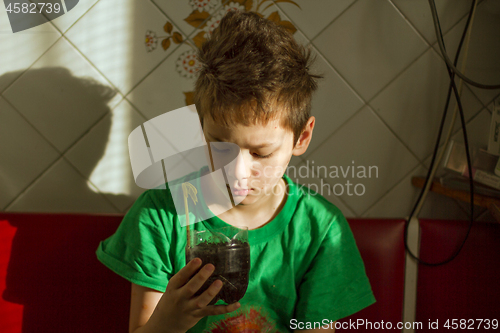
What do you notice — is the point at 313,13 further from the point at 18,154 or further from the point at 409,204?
the point at 18,154

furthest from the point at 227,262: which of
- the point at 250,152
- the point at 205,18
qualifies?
the point at 205,18

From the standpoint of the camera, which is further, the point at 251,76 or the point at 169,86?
the point at 169,86

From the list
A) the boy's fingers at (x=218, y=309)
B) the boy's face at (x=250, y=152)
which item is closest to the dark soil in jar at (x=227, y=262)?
the boy's fingers at (x=218, y=309)

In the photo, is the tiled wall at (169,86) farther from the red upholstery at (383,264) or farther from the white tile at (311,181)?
the red upholstery at (383,264)

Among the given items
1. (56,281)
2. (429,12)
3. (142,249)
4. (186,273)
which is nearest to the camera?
(186,273)

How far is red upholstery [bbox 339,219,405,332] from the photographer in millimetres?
944

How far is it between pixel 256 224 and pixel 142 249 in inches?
10.1

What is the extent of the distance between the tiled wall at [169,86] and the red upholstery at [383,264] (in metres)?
0.19

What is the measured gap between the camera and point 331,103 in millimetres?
1033

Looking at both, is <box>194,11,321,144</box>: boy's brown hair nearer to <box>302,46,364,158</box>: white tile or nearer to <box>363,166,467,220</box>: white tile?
<box>302,46,364,158</box>: white tile

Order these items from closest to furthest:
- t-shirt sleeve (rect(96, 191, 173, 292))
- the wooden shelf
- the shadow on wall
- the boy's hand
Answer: the boy's hand → t-shirt sleeve (rect(96, 191, 173, 292)) → the wooden shelf → the shadow on wall

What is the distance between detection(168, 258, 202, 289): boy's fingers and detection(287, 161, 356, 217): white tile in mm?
527

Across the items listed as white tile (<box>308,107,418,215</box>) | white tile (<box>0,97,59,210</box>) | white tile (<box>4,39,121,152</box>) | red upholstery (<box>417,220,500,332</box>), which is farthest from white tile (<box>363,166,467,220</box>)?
white tile (<box>0,97,59,210</box>)

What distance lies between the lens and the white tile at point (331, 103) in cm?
102
